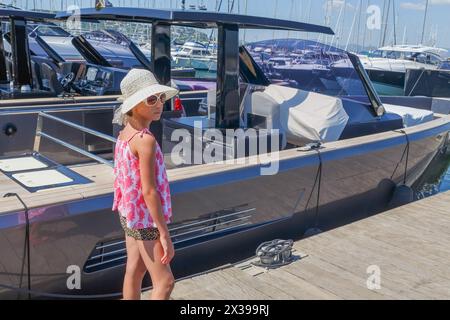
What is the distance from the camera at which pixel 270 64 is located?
233 inches

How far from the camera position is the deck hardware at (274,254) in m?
3.63

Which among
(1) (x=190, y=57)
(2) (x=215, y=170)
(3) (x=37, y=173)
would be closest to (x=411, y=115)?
(2) (x=215, y=170)

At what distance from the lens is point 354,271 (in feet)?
11.9

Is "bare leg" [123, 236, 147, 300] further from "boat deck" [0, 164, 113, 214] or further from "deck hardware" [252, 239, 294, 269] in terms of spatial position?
"deck hardware" [252, 239, 294, 269]

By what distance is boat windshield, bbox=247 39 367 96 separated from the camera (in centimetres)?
542

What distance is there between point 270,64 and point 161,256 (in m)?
4.06

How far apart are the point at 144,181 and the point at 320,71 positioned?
375cm

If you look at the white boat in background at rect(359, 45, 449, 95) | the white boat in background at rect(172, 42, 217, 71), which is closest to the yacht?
the white boat in background at rect(359, 45, 449, 95)

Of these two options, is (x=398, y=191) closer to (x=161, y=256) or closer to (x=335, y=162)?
(x=335, y=162)

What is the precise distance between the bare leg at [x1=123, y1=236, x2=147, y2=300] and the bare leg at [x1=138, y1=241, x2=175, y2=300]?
68mm

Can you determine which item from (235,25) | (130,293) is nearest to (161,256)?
(130,293)

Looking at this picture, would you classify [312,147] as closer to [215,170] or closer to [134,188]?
[215,170]

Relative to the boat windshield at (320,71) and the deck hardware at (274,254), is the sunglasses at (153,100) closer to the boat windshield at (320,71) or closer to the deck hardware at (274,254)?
the deck hardware at (274,254)

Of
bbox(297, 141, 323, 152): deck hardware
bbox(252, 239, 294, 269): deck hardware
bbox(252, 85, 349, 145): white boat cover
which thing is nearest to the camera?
bbox(252, 239, 294, 269): deck hardware
